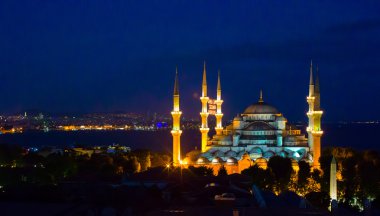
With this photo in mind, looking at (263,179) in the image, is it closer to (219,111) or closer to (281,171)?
(281,171)

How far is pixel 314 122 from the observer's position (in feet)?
189

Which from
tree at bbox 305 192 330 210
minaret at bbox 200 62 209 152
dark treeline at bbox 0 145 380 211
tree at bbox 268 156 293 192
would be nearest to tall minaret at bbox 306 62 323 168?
dark treeline at bbox 0 145 380 211

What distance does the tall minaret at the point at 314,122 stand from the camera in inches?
2169

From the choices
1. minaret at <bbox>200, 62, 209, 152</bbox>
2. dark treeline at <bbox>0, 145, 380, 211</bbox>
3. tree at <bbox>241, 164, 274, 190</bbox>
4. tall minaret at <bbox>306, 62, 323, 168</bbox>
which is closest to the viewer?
dark treeline at <bbox>0, 145, 380, 211</bbox>

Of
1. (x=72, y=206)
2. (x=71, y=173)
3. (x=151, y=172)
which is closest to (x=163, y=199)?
(x=72, y=206)

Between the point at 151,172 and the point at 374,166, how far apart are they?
52.7 ft

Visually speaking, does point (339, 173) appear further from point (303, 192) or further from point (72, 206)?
point (72, 206)

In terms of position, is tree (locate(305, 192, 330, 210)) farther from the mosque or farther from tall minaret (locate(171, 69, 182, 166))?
tall minaret (locate(171, 69, 182, 166))

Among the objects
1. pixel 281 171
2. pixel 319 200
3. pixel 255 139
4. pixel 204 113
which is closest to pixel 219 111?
pixel 204 113

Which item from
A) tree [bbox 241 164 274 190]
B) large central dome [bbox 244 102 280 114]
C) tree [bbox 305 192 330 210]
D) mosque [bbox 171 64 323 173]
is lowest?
tree [bbox 305 192 330 210]

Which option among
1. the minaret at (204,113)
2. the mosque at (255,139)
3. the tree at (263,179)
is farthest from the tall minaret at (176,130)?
the tree at (263,179)

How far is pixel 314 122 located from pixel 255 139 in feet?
20.7

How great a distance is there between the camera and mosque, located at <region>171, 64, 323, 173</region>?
56.3 meters

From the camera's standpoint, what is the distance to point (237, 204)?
25.0 meters
